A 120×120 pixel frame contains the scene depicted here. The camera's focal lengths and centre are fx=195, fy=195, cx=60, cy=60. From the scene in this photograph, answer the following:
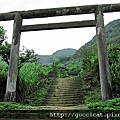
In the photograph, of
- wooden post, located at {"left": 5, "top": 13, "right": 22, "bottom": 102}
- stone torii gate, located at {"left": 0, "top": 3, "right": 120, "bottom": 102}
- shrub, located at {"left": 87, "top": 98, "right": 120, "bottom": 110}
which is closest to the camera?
shrub, located at {"left": 87, "top": 98, "right": 120, "bottom": 110}

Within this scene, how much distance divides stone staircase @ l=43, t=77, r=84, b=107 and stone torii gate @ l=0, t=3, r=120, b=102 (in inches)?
87.4

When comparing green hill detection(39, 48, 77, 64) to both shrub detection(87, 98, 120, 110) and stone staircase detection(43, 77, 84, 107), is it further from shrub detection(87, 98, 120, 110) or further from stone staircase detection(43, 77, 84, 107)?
shrub detection(87, 98, 120, 110)

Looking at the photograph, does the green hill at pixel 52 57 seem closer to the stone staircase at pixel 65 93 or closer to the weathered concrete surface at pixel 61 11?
the stone staircase at pixel 65 93

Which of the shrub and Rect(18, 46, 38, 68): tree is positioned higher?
Rect(18, 46, 38, 68): tree

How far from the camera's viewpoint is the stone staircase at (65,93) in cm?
818

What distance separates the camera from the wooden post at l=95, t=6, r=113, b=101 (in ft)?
19.9

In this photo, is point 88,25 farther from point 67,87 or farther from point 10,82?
point 67,87

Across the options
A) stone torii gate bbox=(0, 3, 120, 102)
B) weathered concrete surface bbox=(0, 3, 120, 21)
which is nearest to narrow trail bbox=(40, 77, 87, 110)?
stone torii gate bbox=(0, 3, 120, 102)

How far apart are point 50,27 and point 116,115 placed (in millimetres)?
4987

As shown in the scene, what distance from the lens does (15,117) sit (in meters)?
3.09

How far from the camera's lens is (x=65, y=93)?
30.2 ft

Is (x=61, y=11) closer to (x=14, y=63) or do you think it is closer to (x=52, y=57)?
(x=14, y=63)

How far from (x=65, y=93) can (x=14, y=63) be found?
3.38m

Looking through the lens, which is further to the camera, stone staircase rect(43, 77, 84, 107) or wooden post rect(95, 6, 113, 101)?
Result: stone staircase rect(43, 77, 84, 107)
